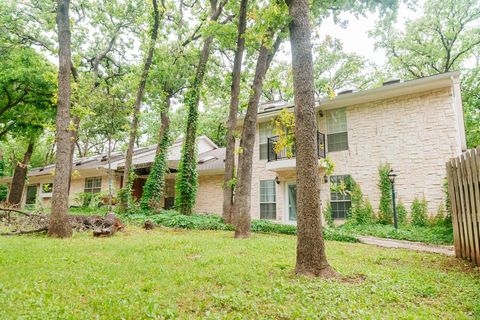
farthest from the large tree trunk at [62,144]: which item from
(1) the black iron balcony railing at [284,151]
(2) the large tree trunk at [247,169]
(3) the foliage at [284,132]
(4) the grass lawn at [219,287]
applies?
(1) the black iron balcony railing at [284,151]

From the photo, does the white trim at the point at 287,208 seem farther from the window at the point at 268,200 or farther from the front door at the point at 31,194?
the front door at the point at 31,194

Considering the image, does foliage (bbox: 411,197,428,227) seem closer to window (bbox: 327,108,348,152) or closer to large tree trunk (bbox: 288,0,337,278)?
window (bbox: 327,108,348,152)

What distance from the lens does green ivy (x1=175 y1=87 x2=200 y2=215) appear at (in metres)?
15.9

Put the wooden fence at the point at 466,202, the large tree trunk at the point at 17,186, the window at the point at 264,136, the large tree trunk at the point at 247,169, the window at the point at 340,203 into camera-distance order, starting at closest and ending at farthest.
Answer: the wooden fence at the point at 466,202 < the large tree trunk at the point at 247,169 < the window at the point at 340,203 < the window at the point at 264,136 < the large tree trunk at the point at 17,186

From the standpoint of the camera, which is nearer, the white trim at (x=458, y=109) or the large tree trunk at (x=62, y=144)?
the large tree trunk at (x=62, y=144)

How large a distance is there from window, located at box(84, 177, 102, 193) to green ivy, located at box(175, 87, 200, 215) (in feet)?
31.1

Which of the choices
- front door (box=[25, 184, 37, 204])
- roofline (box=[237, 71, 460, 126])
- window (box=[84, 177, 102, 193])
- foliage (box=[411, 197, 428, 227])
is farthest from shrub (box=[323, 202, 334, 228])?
front door (box=[25, 184, 37, 204])

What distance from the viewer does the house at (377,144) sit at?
12.3 meters

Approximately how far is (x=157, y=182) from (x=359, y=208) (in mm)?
10268

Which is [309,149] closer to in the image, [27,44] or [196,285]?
[196,285]

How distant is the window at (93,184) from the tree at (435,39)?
70.5 feet

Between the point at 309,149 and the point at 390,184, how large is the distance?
9.65 m

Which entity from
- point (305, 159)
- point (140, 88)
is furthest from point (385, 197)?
point (140, 88)

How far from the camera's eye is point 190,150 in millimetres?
16344
